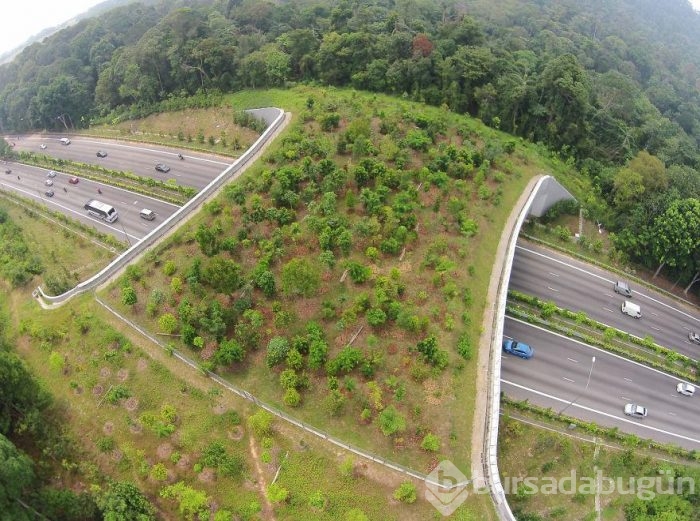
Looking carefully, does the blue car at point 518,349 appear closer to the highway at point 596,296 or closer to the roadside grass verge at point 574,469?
the roadside grass verge at point 574,469

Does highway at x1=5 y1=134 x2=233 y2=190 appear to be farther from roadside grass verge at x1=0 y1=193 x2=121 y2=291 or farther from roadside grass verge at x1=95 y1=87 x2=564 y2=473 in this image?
roadside grass verge at x1=95 y1=87 x2=564 y2=473

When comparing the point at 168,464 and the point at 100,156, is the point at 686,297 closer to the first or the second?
the point at 168,464

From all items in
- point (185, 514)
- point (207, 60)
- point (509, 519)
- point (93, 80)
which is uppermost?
point (207, 60)

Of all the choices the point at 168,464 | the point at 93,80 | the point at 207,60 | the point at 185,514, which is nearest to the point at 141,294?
the point at 168,464

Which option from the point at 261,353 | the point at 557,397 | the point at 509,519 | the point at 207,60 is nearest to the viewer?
the point at 509,519

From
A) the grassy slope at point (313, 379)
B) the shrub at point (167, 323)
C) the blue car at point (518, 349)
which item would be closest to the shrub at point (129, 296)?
the grassy slope at point (313, 379)
